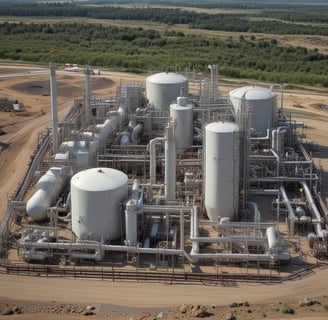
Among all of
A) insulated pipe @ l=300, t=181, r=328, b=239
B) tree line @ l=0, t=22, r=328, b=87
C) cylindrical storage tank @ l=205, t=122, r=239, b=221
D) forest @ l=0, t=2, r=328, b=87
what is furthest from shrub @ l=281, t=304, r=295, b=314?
tree line @ l=0, t=22, r=328, b=87

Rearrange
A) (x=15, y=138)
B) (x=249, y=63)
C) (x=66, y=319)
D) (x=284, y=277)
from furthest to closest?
(x=249, y=63) → (x=15, y=138) → (x=284, y=277) → (x=66, y=319)

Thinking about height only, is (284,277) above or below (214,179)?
below

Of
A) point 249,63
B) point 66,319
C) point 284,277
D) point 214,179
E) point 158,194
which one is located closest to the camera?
point 66,319

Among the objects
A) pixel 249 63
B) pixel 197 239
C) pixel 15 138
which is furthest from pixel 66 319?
pixel 249 63

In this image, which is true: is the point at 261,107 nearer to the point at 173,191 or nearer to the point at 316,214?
the point at 316,214

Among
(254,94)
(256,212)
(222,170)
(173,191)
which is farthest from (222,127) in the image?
(254,94)

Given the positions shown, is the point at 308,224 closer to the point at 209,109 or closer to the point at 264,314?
the point at 264,314
